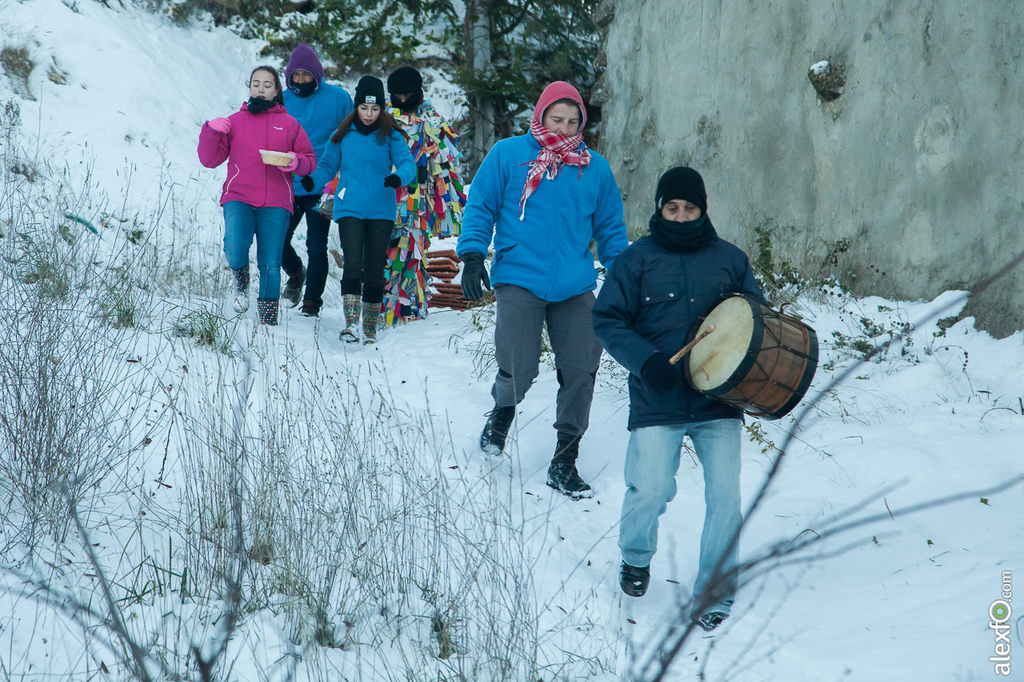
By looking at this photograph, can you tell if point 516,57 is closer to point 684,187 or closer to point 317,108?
point 317,108

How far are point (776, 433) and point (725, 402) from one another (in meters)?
2.13

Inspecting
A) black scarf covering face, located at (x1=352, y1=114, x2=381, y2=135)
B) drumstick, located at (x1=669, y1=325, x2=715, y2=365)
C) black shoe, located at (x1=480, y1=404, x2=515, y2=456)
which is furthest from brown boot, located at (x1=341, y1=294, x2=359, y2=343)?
drumstick, located at (x1=669, y1=325, x2=715, y2=365)

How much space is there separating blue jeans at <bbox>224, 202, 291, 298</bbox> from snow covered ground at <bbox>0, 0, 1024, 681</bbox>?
1.20 feet

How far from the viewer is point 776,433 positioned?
15.3 ft

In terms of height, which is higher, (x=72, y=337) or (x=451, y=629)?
(x=72, y=337)

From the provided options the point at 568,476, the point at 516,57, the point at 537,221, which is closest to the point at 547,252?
the point at 537,221

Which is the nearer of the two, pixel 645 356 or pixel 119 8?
pixel 645 356

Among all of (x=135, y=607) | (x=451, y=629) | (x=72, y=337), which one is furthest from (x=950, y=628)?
(x=72, y=337)

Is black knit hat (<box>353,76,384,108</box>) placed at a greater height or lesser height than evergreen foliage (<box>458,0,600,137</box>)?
lesser

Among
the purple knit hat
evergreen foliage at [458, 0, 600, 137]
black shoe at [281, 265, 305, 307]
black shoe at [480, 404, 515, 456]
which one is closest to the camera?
black shoe at [480, 404, 515, 456]

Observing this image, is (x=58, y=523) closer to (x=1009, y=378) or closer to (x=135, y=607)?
(x=135, y=607)

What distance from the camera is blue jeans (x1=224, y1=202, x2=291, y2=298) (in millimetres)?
5738

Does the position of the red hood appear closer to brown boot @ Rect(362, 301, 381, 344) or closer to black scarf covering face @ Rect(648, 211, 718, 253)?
black scarf covering face @ Rect(648, 211, 718, 253)

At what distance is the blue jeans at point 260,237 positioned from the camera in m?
5.74
